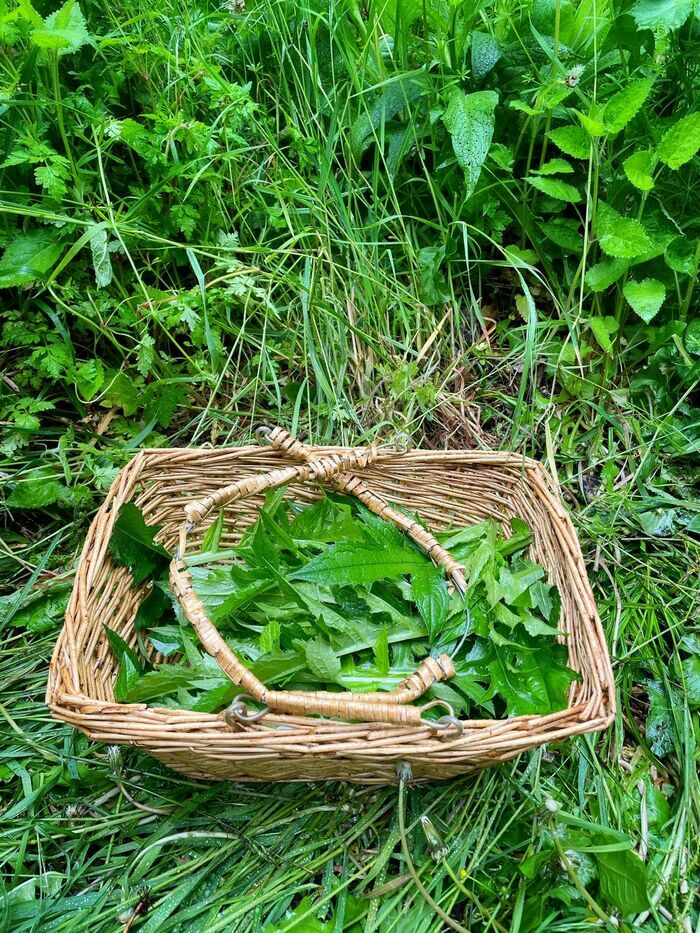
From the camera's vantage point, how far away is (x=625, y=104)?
1267 mm

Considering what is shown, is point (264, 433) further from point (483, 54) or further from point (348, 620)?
point (483, 54)

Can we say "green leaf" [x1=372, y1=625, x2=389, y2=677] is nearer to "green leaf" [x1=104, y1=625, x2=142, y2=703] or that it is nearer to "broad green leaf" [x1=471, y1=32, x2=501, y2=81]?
"green leaf" [x1=104, y1=625, x2=142, y2=703]

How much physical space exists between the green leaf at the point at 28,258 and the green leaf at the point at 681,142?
3.83 feet

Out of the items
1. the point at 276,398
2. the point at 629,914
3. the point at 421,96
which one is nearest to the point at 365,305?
the point at 276,398

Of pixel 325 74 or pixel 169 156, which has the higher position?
pixel 325 74

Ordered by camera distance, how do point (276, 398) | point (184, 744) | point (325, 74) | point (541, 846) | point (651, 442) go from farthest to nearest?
1. point (325, 74)
2. point (276, 398)
3. point (651, 442)
4. point (541, 846)
5. point (184, 744)

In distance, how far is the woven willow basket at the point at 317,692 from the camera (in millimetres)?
798

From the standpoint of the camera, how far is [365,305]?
1458 millimetres

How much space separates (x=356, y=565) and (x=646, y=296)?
82 centimetres

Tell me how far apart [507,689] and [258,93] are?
57.0 inches

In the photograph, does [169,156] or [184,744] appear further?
[169,156]

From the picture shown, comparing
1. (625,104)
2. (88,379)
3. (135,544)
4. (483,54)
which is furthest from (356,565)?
(483,54)

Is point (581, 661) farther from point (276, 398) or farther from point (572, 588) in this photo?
point (276, 398)

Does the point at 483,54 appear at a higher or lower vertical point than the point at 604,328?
higher
